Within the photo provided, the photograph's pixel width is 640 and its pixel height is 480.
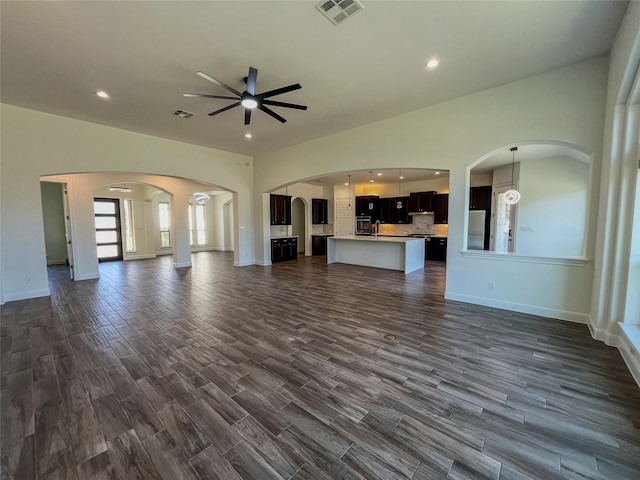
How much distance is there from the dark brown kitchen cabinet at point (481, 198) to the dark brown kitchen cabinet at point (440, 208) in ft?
3.00

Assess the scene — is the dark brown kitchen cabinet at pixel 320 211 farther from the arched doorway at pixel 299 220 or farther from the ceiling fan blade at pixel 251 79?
the ceiling fan blade at pixel 251 79

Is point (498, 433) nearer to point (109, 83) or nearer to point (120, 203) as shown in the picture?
point (109, 83)

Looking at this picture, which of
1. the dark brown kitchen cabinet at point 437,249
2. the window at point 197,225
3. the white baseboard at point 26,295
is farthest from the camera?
the window at point 197,225

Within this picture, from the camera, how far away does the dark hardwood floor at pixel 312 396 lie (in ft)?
5.14

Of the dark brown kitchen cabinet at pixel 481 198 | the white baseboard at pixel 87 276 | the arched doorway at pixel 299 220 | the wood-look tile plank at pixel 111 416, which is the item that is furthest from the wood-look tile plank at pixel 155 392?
the arched doorway at pixel 299 220

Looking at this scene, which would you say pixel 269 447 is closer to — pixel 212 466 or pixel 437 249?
pixel 212 466

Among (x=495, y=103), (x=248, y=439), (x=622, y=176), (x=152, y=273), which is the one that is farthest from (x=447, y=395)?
(x=152, y=273)

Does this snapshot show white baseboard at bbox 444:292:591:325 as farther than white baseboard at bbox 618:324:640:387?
Yes

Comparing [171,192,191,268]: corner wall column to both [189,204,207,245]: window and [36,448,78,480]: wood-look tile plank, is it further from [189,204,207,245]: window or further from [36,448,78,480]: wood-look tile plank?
[36,448,78,480]: wood-look tile plank

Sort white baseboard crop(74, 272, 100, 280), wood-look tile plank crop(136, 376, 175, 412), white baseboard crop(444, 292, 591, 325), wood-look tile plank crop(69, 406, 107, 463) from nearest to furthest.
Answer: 1. wood-look tile plank crop(69, 406, 107, 463)
2. wood-look tile plank crop(136, 376, 175, 412)
3. white baseboard crop(444, 292, 591, 325)
4. white baseboard crop(74, 272, 100, 280)

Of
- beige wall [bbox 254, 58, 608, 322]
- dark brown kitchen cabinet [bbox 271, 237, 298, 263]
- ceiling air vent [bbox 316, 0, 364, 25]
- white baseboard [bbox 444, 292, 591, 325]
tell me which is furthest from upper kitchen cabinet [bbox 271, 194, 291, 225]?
ceiling air vent [bbox 316, 0, 364, 25]

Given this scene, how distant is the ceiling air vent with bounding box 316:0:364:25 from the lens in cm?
239

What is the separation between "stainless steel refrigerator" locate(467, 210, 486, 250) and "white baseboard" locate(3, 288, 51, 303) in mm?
10856

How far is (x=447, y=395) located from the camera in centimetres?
215
